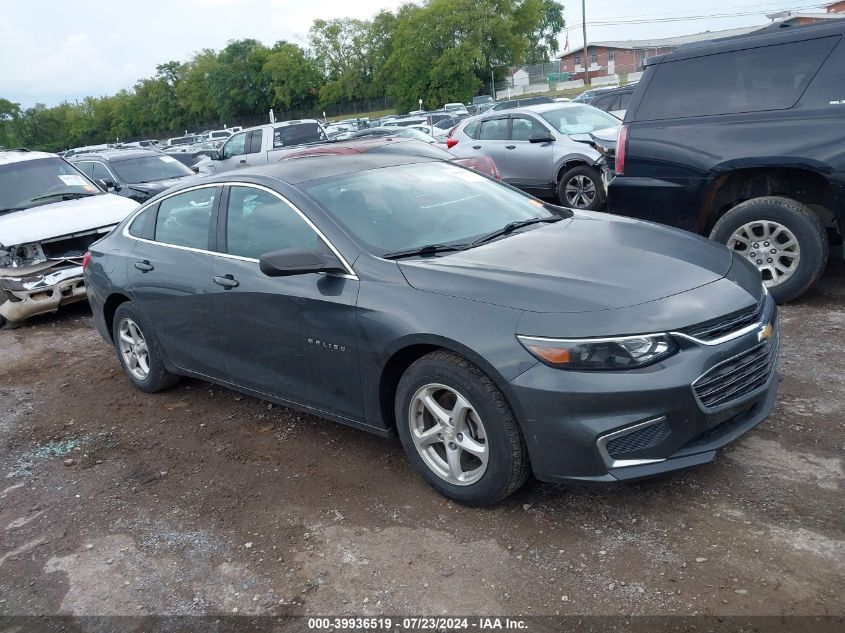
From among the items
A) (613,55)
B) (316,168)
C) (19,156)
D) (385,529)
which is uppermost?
(613,55)

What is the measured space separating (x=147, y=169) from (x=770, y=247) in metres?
10.3

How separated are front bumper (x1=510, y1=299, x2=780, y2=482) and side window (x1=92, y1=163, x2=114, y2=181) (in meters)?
11.1

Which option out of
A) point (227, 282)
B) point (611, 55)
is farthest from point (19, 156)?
point (611, 55)

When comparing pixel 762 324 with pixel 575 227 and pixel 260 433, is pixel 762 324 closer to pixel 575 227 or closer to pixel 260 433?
pixel 575 227

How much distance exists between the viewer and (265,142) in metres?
15.3

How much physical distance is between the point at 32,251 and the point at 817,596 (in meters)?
7.90

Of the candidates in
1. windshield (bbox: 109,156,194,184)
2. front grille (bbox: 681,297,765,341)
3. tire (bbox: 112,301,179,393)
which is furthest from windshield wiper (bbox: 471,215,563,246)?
windshield (bbox: 109,156,194,184)

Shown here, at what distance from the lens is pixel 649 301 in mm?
3213

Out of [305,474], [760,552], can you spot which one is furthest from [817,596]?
[305,474]

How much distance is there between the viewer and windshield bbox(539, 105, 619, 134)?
1164 centimetres

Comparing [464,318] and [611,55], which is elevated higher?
[611,55]

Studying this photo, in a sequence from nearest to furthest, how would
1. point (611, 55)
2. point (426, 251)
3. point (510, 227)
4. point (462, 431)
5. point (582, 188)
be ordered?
point (462, 431) → point (426, 251) → point (510, 227) → point (582, 188) → point (611, 55)

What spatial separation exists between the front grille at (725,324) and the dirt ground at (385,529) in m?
0.78

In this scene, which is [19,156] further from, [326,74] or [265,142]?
[326,74]
